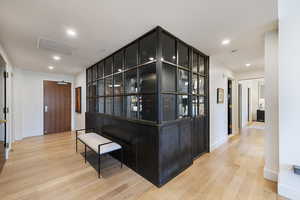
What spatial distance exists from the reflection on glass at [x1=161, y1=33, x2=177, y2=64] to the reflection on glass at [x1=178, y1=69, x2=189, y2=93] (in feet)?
1.10

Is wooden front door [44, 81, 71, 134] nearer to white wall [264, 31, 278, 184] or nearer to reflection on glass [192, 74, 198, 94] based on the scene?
reflection on glass [192, 74, 198, 94]

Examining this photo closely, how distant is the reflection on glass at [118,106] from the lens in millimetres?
2914

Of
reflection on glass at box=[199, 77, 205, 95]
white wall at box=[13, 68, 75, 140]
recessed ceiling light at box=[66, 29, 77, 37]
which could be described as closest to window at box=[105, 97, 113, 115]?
recessed ceiling light at box=[66, 29, 77, 37]

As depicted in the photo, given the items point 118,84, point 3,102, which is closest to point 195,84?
point 118,84

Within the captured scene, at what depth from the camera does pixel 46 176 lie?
231 centimetres

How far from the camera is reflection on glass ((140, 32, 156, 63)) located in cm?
217

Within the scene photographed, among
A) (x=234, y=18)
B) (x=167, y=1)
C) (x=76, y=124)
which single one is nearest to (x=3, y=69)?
(x=76, y=124)

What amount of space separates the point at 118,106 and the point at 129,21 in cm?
177

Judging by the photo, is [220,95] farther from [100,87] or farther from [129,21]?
[100,87]

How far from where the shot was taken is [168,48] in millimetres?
2307

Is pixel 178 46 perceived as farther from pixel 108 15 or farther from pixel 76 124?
pixel 76 124
